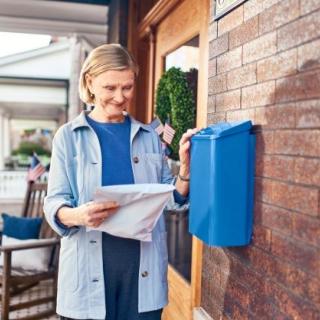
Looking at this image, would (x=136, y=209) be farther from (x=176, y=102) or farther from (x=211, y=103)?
(x=176, y=102)

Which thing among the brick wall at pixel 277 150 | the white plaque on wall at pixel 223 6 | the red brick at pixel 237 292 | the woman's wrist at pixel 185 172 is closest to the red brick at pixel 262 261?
the brick wall at pixel 277 150

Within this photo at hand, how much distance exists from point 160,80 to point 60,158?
4.80 feet

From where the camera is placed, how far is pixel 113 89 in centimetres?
159

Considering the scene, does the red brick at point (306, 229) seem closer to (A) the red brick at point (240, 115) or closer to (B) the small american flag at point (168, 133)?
(A) the red brick at point (240, 115)

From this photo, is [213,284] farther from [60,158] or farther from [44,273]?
[44,273]

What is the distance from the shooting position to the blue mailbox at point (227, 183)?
4.87 ft

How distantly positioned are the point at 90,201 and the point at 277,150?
619 mm

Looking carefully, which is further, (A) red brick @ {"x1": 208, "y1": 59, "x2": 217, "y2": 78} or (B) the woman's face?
(A) red brick @ {"x1": 208, "y1": 59, "x2": 217, "y2": 78}

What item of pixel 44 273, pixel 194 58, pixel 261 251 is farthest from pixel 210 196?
pixel 44 273

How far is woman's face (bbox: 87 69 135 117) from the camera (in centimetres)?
158

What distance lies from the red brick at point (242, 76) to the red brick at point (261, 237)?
477mm

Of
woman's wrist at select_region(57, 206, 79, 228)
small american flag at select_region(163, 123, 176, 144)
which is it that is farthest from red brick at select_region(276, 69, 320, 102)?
small american flag at select_region(163, 123, 176, 144)

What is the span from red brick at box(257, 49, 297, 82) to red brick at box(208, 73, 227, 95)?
0.28m

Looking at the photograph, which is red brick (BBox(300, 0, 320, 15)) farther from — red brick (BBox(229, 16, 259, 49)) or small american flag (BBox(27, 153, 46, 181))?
small american flag (BBox(27, 153, 46, 181))
